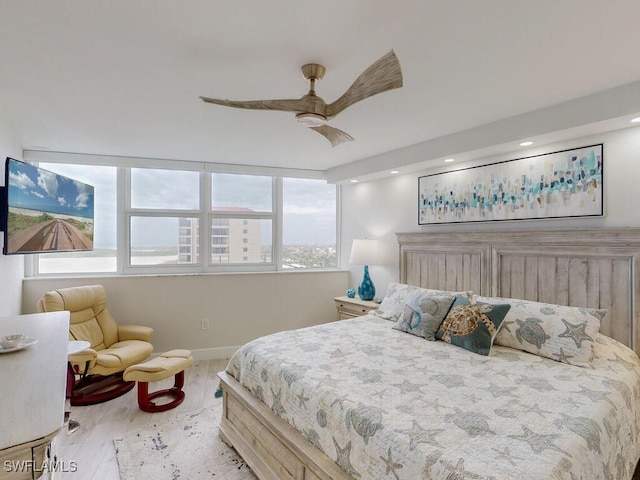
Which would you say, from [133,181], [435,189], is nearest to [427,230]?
[435,189]

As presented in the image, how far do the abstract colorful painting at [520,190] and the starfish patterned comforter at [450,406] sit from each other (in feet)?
3.47

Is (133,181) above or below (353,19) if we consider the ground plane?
below

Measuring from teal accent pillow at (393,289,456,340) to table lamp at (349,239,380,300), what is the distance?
124 centimetres

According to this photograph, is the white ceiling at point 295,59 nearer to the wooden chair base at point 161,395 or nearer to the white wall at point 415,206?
the white wall at point 415,206

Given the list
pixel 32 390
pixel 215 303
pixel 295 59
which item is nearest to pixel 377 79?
pixel 295 59

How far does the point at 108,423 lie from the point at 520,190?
3.97 metres

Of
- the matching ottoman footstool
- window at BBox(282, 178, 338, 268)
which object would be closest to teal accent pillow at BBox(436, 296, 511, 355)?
the matching ottoman footstool

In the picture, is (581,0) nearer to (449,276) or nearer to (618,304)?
(618,304)

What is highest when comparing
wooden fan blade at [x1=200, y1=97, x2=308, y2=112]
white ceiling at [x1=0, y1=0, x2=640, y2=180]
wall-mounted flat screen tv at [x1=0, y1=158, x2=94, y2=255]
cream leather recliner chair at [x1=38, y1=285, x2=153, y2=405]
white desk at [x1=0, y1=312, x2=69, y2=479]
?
white ceiling at [x1=0, y1=0, x2=640, y2=180]

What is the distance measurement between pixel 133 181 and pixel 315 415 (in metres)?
3.72

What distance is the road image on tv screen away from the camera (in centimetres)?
261

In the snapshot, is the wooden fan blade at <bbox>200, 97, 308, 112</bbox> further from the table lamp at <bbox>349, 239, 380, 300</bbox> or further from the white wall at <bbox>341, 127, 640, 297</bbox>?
the table lamp at <bbox>349, 239, 380, 300</bbox>

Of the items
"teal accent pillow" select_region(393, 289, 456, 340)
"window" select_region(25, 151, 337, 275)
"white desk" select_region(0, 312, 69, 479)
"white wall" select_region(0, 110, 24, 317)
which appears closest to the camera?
"white desk" select_region(0, 312, 69, 479)

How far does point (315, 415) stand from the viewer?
1.77 meters
